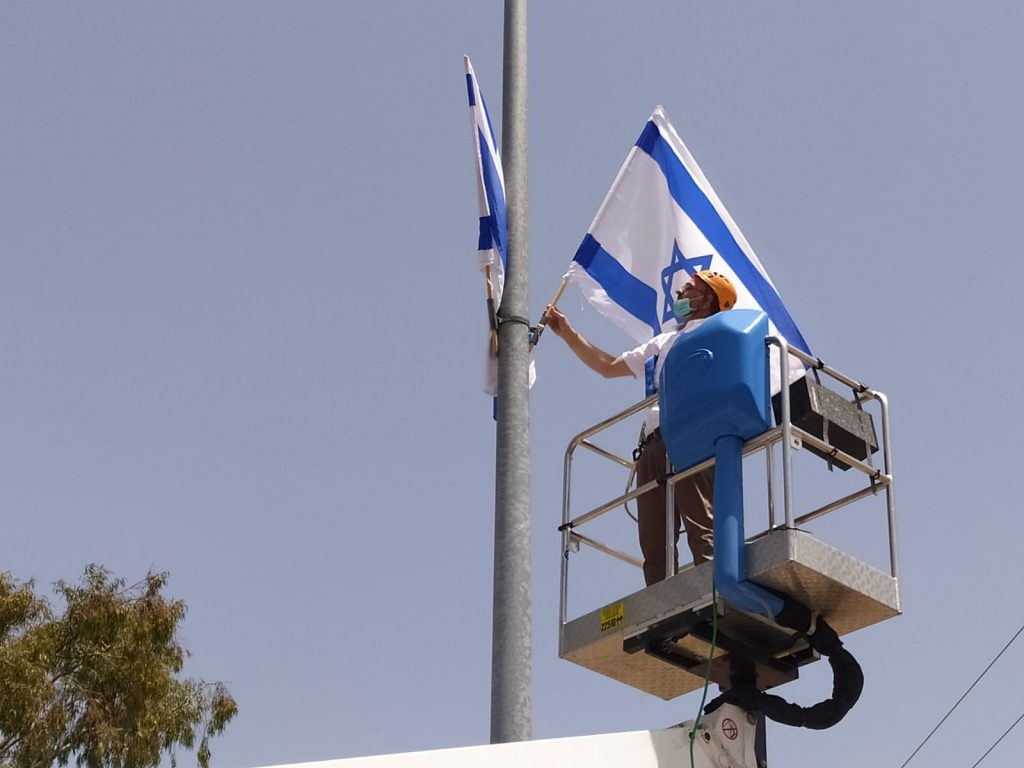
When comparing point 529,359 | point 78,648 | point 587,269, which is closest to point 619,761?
point 529,359

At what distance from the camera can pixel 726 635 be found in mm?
7145

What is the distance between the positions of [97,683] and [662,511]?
11.4 m

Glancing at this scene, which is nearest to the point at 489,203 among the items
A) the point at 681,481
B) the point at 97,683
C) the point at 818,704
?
the point at 681,481

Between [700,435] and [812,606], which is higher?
[700,435]

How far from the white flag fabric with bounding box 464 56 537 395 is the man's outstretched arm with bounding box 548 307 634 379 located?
0.32 meters

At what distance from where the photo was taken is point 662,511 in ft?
26.7

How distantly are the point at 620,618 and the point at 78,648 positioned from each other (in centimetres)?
1198

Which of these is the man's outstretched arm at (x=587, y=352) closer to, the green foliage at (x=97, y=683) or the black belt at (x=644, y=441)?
the black belt at (x=644, y=441)

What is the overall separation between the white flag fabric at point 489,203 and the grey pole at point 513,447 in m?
0.15

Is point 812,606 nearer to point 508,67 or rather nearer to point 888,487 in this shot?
point 888,487

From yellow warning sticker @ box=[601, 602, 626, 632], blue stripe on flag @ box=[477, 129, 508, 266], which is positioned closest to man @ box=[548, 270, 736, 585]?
yellow warning sticker @ box=[601, 602, 626, 632]

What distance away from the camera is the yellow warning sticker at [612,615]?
743 cm

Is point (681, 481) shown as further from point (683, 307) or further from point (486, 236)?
point (486, 236)

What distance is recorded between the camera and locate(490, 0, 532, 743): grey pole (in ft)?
24.0
